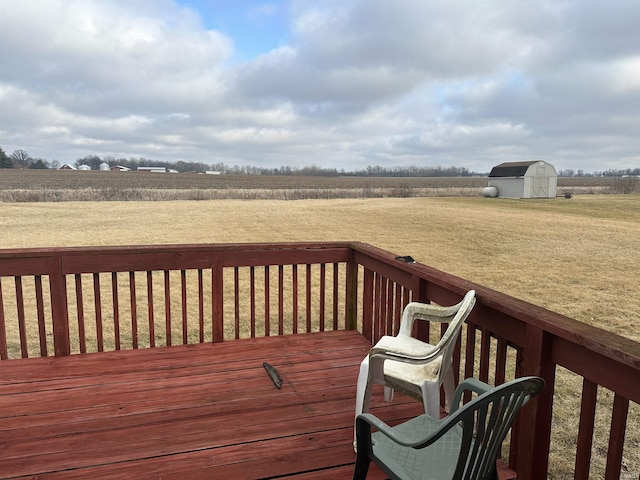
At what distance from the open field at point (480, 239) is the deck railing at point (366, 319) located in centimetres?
122

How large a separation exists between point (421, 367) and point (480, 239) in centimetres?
1127

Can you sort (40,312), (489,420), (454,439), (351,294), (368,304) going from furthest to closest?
(351,294), (368,304), (40,312), (454,439), (489,420)

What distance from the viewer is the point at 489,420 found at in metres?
1.13

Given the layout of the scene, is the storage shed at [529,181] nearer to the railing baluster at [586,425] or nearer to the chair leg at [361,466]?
the railing baluster at [586,425]

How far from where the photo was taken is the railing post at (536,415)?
1.51 metres

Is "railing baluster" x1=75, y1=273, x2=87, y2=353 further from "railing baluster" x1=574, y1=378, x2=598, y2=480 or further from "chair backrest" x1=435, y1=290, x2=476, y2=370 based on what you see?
"railing baluster" x1=574, y1=378, x2=598, y2=480

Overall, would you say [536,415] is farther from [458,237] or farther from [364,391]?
[458,237]

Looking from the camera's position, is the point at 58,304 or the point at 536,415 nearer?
the point at 536,415

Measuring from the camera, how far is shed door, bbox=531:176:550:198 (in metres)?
31.8

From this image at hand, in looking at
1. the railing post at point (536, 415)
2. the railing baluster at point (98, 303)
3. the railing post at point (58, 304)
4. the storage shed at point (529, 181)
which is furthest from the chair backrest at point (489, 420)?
the storage shed at point (529, 181)

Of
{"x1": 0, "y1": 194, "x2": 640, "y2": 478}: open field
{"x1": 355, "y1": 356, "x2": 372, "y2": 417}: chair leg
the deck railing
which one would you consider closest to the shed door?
{"x1": 0, "y1": 194, "x2": 640, "y2": 478}: open field

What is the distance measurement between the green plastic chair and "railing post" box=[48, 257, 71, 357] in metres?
2.40

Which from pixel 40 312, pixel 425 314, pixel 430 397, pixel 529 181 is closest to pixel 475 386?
pixel 430 397

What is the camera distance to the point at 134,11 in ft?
21.8
